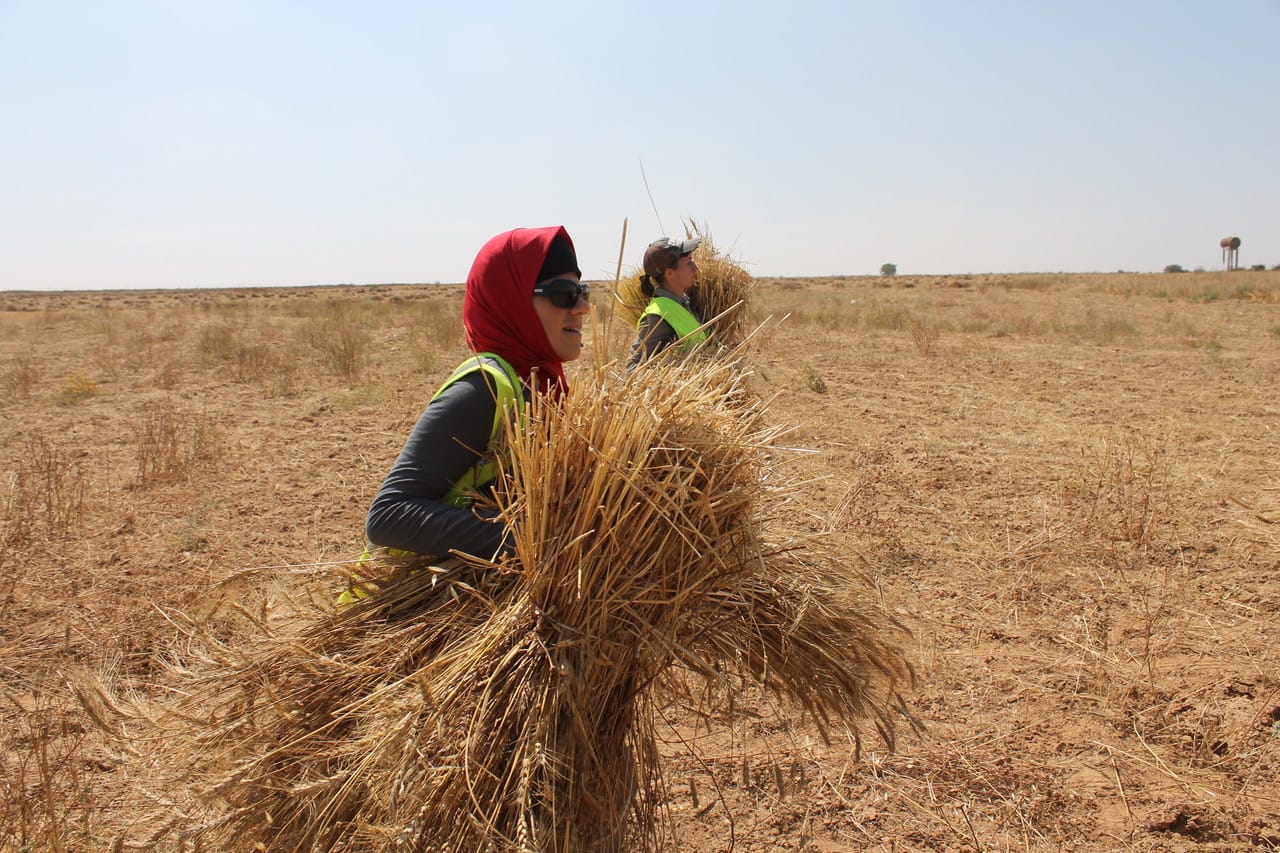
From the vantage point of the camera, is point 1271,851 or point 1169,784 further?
point 1169,784

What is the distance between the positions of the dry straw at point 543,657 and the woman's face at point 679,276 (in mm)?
2282

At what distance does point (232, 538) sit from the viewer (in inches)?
174

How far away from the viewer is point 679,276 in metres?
3.78

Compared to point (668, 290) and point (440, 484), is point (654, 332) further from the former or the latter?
point (440, 484)

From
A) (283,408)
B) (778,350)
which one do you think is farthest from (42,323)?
(778,350)

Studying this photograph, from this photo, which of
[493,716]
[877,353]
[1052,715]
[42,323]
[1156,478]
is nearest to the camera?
[493,716]

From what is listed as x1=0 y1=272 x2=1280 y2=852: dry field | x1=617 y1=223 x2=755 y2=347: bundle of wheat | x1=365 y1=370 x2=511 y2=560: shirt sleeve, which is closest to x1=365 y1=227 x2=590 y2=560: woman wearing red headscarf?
x1=365 y1=370 x2=511 y2=560: shirt sleeve

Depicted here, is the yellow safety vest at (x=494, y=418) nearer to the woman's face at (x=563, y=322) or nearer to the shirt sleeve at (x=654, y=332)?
the woman's face at (x=563, y=322)

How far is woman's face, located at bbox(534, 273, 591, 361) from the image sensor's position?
1.64 metres

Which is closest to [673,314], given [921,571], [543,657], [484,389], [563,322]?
[921,571]

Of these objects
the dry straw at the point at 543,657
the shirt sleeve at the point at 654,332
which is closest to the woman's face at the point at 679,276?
the shirt sleeve at the point at 654,332

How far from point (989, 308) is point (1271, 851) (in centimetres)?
2082

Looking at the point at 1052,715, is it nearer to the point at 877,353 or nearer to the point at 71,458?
the point at 71,458

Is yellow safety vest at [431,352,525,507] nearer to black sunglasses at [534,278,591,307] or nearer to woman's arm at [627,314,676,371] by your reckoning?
black sunglasses at [534,278,591,307]
